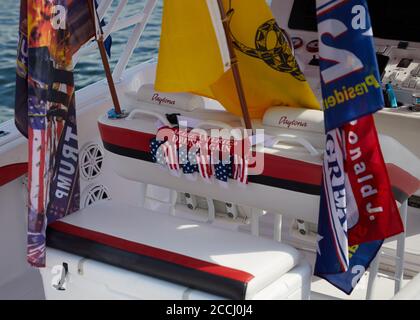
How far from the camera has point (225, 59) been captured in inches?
102

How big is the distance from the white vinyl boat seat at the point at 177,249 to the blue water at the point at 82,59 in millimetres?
6639

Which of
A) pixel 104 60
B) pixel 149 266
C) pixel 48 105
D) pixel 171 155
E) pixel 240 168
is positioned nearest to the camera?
pixel 149 266

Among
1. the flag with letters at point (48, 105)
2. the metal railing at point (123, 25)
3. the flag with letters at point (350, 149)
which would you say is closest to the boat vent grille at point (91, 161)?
the metal railing at point (123, 25)

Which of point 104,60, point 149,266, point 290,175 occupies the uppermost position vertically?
point 104,60

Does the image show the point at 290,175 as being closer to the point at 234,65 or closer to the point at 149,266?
the point at 234,65

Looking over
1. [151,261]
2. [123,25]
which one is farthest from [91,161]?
[151,261]

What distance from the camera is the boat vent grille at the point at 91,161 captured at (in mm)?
3754

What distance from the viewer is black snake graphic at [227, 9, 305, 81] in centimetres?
276

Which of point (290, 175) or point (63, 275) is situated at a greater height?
point (290, 175)

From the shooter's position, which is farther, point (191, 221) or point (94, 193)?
point (94, 193)

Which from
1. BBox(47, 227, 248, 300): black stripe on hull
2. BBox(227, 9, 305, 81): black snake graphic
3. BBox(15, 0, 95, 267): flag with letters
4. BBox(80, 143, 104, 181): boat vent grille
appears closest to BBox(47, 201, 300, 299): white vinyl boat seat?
BBox(47, 227, 248, 300): black stripe on hull

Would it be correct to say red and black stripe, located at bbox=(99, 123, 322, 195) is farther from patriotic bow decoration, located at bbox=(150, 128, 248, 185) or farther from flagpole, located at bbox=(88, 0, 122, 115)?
flagpole, located at bbox=(88, 0, 122, 115)

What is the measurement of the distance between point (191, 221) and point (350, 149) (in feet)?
2.21

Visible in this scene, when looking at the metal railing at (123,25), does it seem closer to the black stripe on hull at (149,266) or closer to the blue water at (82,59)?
the black stripe on hull at (149,266)
